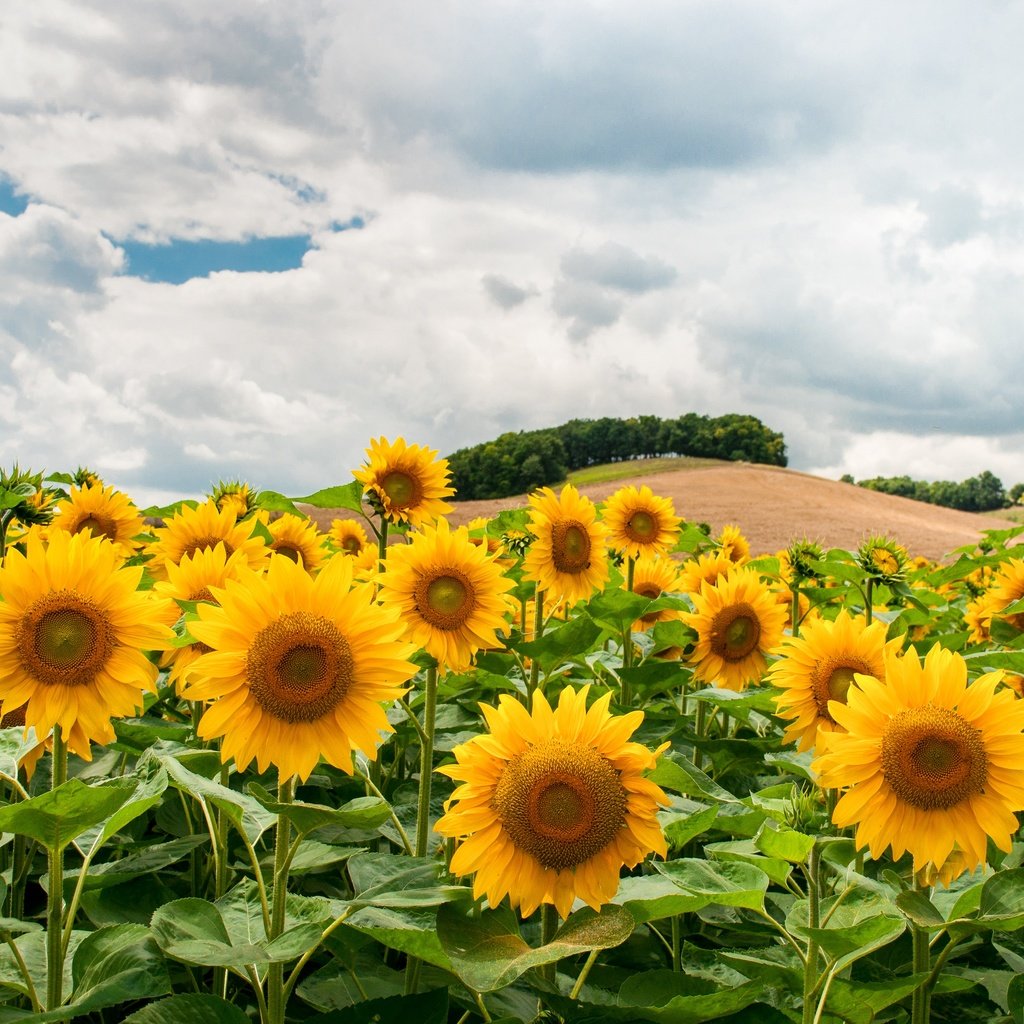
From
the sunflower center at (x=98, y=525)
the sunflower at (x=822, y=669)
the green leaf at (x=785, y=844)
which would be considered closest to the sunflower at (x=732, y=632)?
the sunflower at (x=822, y=669)

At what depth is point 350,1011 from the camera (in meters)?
2.03

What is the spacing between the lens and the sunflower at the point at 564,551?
5.00m

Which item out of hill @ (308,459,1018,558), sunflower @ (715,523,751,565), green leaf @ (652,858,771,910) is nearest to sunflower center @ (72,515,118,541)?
green leaf @ (652,858,771,910)

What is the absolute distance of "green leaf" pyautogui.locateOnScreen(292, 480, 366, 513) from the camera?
474 cm

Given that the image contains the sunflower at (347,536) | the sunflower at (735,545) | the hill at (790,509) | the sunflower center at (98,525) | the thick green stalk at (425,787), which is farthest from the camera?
the hill at (790,509)

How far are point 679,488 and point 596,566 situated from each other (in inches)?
2176

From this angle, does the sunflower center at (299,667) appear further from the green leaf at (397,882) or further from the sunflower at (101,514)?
the sunflower at (101,514)

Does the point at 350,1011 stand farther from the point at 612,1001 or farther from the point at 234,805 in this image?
the point at 612,1001

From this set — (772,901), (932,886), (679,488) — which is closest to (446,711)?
(772,901)

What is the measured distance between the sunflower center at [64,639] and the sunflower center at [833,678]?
2281 mm

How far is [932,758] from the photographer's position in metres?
2.41

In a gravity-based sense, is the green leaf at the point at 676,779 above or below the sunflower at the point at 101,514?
below

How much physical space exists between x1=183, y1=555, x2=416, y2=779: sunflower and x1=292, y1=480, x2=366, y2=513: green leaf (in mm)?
2417

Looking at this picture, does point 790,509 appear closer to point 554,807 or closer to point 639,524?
point 639,524
